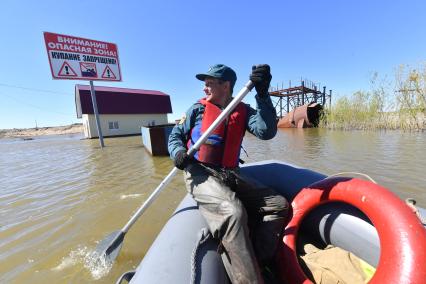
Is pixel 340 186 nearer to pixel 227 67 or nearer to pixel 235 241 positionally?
pixel 235 241

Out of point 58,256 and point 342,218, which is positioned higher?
point 342,218

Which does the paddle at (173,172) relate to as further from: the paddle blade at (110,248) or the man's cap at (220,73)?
the man's cap at (220,73)

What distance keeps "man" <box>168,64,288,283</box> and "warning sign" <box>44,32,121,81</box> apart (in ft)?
34.9

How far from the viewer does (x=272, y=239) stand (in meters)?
1.48

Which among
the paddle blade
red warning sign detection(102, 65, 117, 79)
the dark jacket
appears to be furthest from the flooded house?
the dark jacket

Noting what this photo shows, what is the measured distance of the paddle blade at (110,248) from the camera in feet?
6.85

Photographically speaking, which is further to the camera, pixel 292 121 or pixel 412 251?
pixel 292 121

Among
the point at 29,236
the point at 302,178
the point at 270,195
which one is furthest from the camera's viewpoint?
the point at 29,236

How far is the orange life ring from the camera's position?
0.93 meters

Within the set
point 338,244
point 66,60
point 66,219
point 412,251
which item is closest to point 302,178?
point 338,244

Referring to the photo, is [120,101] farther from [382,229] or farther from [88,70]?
[382,229]

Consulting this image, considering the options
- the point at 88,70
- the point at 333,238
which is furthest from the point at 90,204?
the point at 88,70

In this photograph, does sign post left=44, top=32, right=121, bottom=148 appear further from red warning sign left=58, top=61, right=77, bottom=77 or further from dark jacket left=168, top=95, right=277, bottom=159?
dark jacket left=168, top=95, right=277, bottom=159

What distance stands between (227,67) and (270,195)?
1134mm
